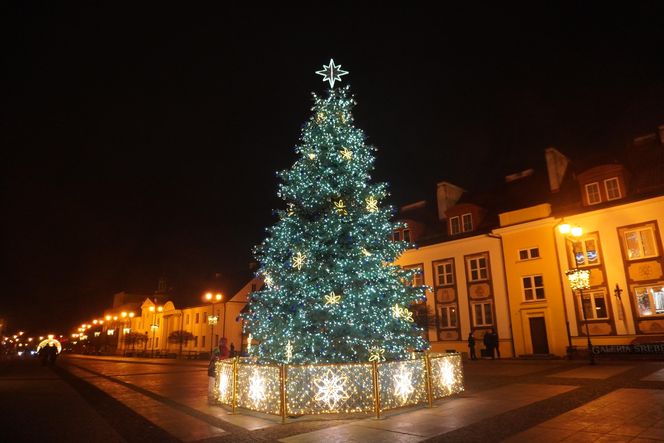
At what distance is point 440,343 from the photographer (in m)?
31.2

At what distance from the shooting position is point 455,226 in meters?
32.5

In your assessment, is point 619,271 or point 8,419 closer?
point 8,419

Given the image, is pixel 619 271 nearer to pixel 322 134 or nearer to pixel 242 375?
pixel 322 134

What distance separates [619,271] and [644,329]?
3.22 metres

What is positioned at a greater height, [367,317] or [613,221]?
[613,221]

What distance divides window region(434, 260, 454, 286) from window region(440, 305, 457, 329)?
1758 millimetres

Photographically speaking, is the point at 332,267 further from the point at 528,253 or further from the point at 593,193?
the point at 593,193

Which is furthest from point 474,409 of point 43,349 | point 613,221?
point 43,349

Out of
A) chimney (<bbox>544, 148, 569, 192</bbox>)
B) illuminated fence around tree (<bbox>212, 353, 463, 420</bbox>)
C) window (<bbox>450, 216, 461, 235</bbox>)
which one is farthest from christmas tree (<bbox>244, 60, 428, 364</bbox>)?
chimney (<bbox>544, 148, 569, 192</bbox>)

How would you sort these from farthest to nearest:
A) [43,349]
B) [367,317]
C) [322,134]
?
1. [43,349]
2. [322,134]
3. [367,317]

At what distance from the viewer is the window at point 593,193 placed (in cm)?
2538

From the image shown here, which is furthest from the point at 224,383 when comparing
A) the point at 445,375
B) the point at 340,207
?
the point at 340,207

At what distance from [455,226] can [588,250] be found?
30.9 ft

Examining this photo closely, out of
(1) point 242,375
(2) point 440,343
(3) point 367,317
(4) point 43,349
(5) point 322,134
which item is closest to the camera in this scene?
(1) point 242,375
